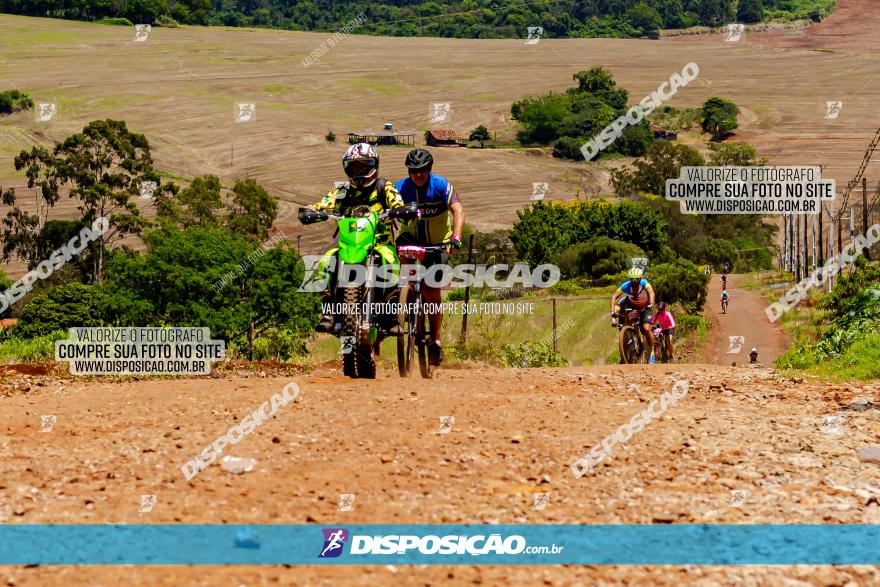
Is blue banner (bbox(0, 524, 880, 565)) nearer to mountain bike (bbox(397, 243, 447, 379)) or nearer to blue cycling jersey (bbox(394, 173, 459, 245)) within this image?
mountain bike (bbox(397, 243, 447, 379))

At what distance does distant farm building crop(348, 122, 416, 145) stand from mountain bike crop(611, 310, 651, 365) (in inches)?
5107

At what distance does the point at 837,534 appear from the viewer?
6.00 meters

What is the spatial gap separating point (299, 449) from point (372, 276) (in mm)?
4840

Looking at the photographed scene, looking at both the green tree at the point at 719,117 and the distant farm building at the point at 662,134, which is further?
the distant farm building at the point at 662,134

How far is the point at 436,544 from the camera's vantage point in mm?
5715

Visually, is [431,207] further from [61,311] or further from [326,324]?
[61,311]

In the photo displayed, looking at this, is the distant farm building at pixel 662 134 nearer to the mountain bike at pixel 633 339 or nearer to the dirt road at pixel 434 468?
the mountain bike at pixel 633 339

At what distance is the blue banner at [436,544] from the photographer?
5516mm

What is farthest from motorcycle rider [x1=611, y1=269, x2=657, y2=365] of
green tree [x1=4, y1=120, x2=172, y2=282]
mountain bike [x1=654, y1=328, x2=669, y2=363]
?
green tree [x1=4, y1=120, x2=172, y2=282]

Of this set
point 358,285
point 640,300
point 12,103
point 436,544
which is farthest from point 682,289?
point 12,103

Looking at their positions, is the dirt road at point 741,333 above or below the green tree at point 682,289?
below

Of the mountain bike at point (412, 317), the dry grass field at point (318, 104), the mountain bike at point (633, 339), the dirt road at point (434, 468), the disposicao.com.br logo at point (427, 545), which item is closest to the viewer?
the dirt road at point (434, 468)

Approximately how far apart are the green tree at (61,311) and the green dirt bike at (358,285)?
38.6m

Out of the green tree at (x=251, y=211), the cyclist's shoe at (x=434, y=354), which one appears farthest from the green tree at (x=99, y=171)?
the cyclist's shoe at (x=434, y=354)
